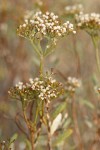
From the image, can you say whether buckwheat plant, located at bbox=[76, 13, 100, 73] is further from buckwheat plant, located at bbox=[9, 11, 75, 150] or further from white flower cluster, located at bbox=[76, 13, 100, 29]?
buckwheat plant, located at bbox=[9, 11, 75, 150]

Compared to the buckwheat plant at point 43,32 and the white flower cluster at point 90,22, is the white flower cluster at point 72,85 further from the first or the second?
the buckwheat plant at point 43,32

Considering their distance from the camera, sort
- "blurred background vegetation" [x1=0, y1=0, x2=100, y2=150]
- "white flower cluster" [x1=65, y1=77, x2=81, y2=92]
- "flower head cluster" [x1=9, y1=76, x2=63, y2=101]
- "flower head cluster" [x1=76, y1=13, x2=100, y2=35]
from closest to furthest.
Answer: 1. "flower head cluster" [x1=9, y1=76, x2=63, y2=101]
2. "flower head cluster" [x1=76, y1=13, x2=100, y2=35]
3. "white flower cluster" [x1=65, y1=77, x2=81, y2=92]
4. "blurred background vegetation" [x1=0, y1=0, x2=100, y2=150]

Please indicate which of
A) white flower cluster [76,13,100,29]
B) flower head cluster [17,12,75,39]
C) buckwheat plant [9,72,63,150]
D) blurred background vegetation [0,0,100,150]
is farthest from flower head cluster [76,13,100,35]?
blurred background vegetation [0,0,100,150]

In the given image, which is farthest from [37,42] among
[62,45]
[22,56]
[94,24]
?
[62,45]

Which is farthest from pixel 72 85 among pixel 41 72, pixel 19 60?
pixel 19 60

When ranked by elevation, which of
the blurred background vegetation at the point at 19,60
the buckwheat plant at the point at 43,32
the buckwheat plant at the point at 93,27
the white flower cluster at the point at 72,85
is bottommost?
the buckwheat plant at the point at 43,32

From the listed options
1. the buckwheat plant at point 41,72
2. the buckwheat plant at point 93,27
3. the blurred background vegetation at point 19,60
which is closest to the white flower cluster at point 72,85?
the buckwheat plant at point 93,27

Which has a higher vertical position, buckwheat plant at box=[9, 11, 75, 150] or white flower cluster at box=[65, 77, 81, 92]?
white flower cluster at box=[65, 77, 81, 92]

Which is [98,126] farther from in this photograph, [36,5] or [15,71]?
[15,71]

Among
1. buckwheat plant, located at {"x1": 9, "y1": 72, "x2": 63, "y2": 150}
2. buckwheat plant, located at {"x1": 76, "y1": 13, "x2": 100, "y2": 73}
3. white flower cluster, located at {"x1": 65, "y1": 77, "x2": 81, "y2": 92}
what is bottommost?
buckwheat plant, located at {"x1": 9, "y1": 72, "x2": 63, "y2": 150}
